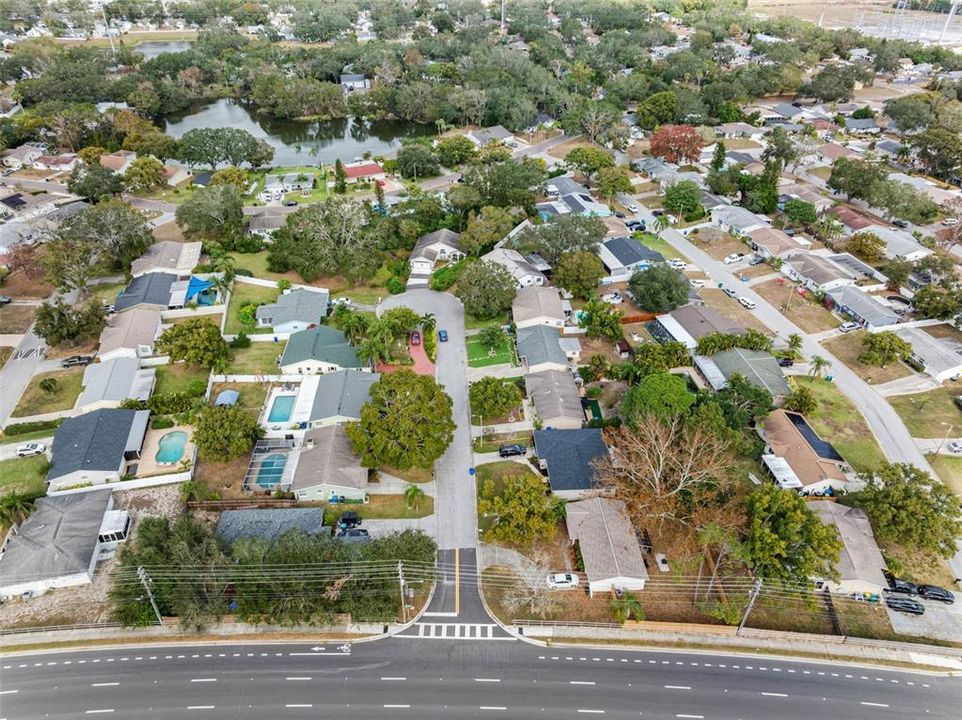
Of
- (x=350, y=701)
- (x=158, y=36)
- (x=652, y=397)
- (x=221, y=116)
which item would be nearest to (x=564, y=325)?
(x=652, y=397)

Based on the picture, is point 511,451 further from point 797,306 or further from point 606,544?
point 797,306

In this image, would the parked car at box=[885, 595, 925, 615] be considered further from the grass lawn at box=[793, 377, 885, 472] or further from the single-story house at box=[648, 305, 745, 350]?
the single-story house at box=[648, 305, 745, 350]

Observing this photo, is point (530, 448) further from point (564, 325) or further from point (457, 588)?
point (564, 325)

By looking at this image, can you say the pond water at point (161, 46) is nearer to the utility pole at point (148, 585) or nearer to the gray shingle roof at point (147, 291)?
the gray shingle roof at point (147, 291)

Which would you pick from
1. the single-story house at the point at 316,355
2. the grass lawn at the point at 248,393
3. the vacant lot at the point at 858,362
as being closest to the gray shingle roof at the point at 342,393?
the single-story house at the point at 316,355

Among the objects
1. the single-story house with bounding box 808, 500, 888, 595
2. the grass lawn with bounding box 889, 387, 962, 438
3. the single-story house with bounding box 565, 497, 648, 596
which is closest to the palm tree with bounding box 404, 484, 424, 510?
the single-story house with bounding box 565, 497, 648, 596

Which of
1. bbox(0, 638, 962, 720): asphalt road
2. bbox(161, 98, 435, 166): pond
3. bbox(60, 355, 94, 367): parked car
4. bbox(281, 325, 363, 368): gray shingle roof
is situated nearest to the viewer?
bbox(0, 638, 962, 720): asphalt road
